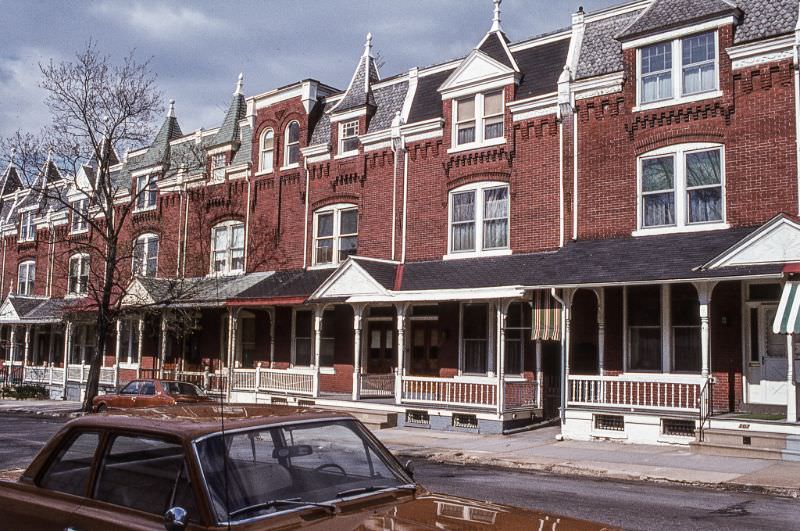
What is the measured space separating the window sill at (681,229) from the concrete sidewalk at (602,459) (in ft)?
16.2

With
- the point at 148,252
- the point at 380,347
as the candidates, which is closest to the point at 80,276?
the point at 148,252

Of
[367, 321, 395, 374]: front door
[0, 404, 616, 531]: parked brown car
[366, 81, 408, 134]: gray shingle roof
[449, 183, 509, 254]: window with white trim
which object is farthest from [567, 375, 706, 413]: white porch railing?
[0, 404, 616, 531]: parked brown car

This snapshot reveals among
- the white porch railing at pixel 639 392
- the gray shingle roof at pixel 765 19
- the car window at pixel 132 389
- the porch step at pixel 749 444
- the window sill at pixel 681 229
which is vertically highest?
the gray shingle roof at pixel 765 19

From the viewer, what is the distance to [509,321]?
68.5 feet

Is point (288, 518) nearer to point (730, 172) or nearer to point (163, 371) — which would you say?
point (730, 172)

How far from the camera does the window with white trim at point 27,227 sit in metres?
42.2

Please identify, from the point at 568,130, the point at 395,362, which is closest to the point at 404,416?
the point at 395,362

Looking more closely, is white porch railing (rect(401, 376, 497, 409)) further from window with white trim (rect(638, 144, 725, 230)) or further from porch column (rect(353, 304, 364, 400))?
window with white trim (rect(638, 144, 725, 230))

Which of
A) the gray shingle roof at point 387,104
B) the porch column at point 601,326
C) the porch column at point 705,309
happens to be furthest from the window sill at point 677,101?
the gray shingle roof at point 387,104

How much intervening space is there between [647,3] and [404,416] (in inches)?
494

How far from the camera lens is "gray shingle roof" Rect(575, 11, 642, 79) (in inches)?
782

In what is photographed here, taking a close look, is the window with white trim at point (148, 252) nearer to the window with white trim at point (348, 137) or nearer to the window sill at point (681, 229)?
the window with white trim at point (348, 137)

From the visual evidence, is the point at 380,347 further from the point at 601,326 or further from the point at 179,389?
the point at 601,326

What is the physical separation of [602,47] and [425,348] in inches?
381
